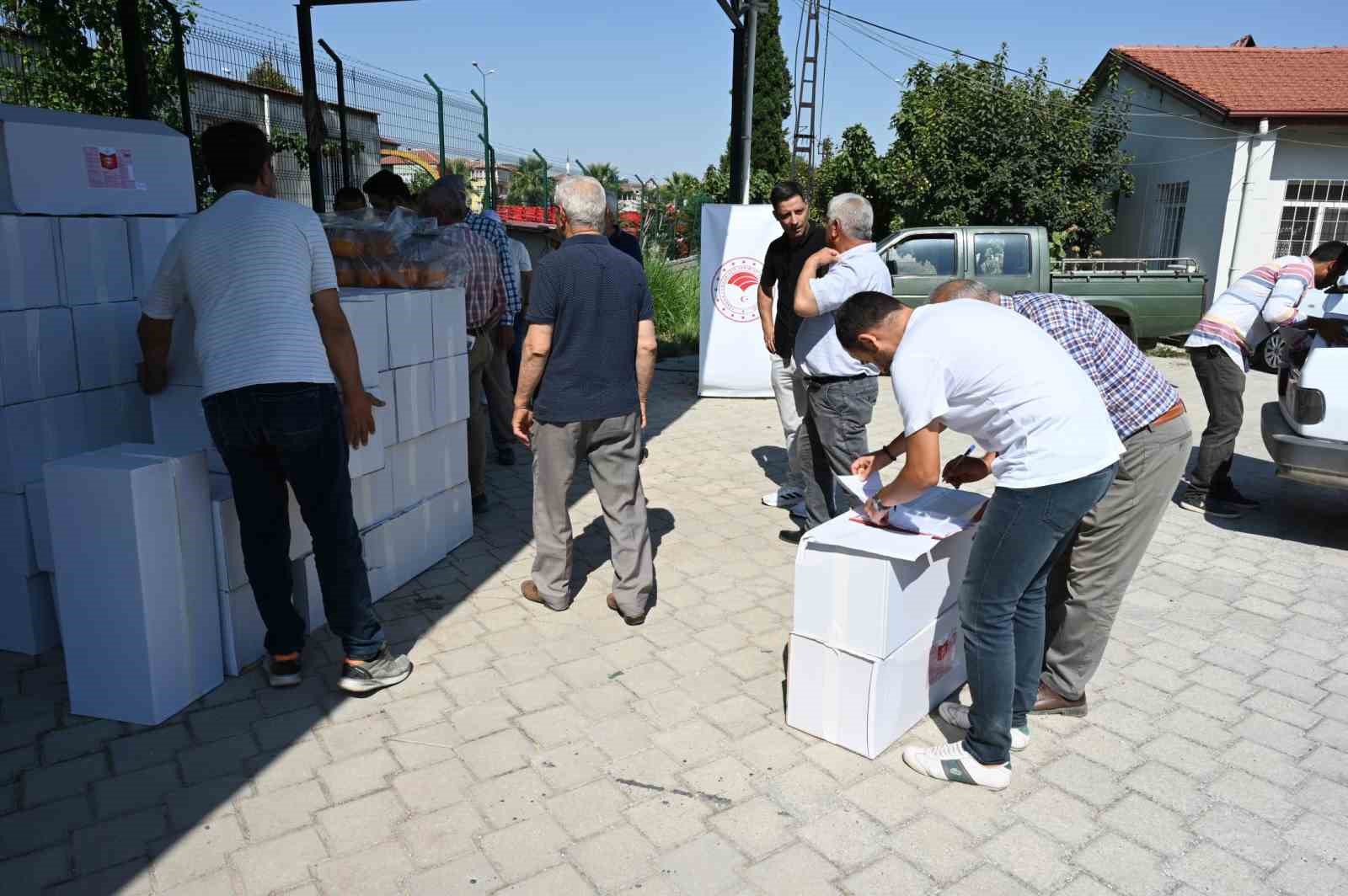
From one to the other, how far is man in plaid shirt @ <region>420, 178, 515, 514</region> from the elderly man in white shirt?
1.86m

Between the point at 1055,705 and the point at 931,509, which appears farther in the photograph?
the point at 1055,705

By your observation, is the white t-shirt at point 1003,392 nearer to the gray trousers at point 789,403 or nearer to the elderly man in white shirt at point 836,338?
the elderly man in white shirt at point 836,338

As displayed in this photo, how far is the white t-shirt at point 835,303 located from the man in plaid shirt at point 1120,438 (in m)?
0.98

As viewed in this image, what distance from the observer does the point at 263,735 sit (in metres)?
3.13

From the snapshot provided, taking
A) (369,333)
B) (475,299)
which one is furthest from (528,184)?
(369,333)

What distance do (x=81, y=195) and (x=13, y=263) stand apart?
47cm

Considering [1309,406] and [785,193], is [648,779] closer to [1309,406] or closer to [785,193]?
[785,193]

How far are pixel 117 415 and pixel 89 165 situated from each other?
1.01 metres

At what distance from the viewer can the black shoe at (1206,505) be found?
5848 mm

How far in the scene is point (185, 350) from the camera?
11.3 feet

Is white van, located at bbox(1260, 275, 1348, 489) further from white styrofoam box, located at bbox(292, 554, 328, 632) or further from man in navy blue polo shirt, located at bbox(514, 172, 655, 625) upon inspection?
white styrofoam box, located at bbox(292, 554, 328, 632)

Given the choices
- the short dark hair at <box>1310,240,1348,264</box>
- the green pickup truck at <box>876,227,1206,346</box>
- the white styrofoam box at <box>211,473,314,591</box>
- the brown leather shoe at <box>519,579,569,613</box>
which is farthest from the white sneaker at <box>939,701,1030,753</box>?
the green pickup truck at <box>876,227,1206,346</box>

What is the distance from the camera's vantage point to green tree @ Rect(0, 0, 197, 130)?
26.1 feet

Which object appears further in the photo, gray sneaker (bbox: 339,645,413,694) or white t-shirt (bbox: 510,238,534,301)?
white t-shirt (bbox: 510,238,534,301)
